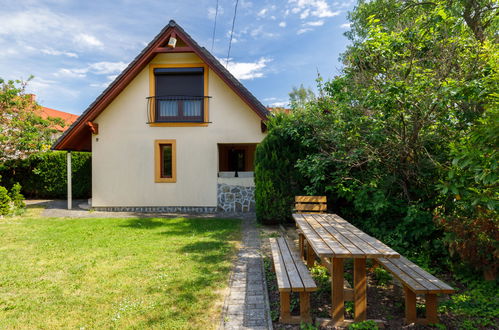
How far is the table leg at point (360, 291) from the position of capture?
287cm

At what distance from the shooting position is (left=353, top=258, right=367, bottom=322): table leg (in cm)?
287

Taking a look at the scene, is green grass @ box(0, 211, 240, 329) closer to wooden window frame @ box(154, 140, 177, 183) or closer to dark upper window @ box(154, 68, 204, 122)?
wooden window frame @ box(154, 140, 177, 183)

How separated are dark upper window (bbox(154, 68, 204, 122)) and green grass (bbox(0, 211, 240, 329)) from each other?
4.82 meters

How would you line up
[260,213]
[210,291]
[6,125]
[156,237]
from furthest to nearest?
[6,125], [260,213], [156,237], [210,291]

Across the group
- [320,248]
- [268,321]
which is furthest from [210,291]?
[320,248]

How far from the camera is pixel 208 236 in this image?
21.7 ft

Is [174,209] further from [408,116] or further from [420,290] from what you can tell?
[420,290]

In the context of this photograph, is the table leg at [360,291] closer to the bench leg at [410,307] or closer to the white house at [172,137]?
the bench leg at [410,307]

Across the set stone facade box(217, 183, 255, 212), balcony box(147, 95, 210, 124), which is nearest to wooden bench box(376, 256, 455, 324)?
stone facade box(217, 183, 255, 212)

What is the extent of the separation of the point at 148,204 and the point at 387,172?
858 cm

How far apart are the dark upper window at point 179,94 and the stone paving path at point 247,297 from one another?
22.3 feet

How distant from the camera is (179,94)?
10656mm

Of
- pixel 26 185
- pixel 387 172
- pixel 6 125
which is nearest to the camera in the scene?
pixel 387 172

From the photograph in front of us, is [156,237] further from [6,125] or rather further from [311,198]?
[6,125]
